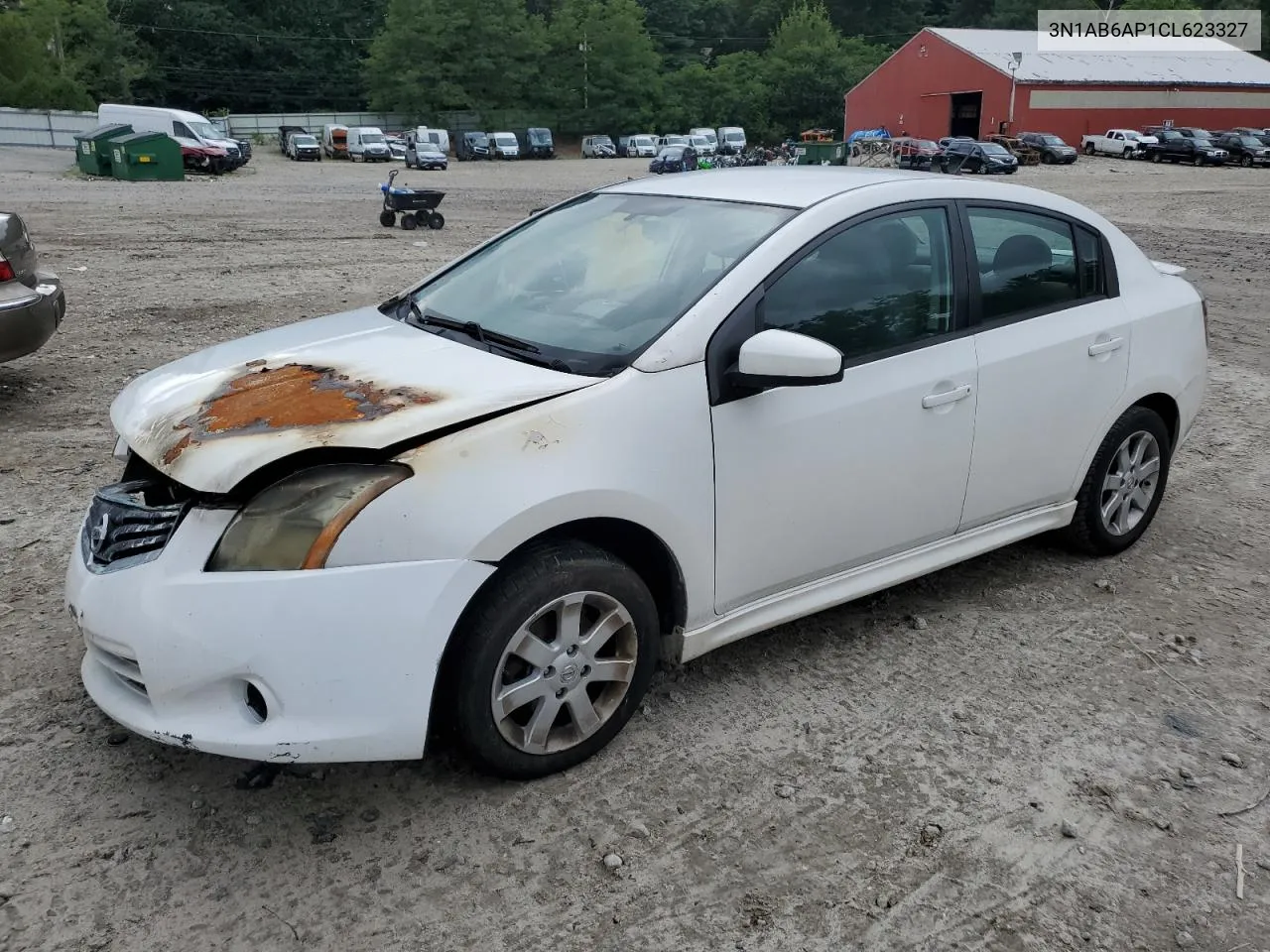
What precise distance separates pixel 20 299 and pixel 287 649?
4.61 meters

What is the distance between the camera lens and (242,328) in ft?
30.6

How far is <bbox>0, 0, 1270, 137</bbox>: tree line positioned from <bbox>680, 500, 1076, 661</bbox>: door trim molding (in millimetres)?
69837

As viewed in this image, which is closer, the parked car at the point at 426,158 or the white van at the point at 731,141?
the parked car at the point at 426,158

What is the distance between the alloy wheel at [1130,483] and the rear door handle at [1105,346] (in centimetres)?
44

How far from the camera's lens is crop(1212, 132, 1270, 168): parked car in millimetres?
45156

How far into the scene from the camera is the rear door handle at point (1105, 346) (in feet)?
13.7

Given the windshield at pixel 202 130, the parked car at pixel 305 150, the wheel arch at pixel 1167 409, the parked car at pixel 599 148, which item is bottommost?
the parked car at pixel 599 148

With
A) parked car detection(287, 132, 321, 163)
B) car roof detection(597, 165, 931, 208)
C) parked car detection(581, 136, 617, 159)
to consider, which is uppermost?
car roof detection(597, 165, 931, 208)

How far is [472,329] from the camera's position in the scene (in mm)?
3488

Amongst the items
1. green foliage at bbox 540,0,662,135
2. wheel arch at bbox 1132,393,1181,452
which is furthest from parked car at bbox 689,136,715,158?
wheel arch at bbox 1132,393,1181,452

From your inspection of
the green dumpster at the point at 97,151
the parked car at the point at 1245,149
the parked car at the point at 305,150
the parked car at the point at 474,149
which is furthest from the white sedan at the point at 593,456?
the parked car at the point at 474,149

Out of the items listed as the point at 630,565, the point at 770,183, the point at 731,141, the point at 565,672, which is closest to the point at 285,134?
the point at 731,141

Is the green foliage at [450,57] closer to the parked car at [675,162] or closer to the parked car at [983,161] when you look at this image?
the parked car at [675,162]

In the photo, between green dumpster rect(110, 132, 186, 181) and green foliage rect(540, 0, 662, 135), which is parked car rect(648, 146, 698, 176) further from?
green foliage rect(540, 0, 662, 135)
